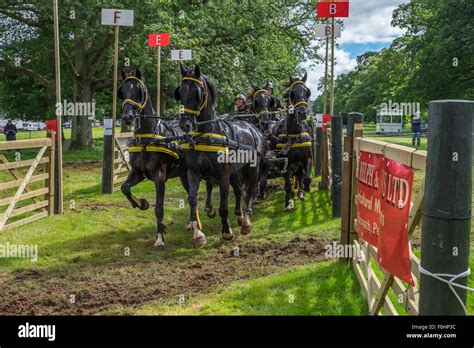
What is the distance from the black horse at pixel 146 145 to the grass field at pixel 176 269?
0.88 metres

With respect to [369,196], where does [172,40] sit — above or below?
above

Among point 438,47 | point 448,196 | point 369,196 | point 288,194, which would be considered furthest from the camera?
point 438,47

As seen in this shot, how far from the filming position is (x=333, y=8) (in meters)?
11.7

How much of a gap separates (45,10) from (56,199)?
1231 centimetres

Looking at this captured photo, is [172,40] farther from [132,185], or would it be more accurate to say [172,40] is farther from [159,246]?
[159,246]

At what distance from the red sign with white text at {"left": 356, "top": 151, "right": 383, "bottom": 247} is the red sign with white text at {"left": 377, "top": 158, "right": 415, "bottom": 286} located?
10.4 inches

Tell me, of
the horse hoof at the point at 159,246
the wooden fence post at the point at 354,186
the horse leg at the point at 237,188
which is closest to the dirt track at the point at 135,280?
the horse hoof at the point at 159,246

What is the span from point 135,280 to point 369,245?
122 inches

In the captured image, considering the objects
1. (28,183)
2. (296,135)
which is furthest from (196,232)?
(28,183)

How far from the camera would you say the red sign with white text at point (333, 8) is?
38.4 feet

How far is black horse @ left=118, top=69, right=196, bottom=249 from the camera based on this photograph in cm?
820

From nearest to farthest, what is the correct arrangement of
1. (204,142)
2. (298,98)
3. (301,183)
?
(204,142), (298,98), (301,183)
